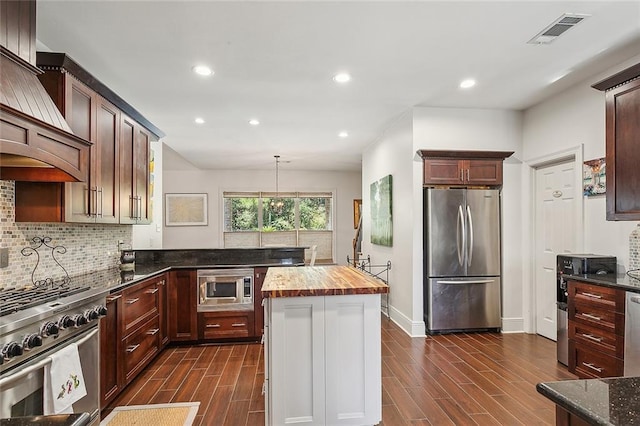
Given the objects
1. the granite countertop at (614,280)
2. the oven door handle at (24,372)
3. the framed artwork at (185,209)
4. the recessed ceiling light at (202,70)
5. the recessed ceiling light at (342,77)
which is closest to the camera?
the oven door handle at (24,372)

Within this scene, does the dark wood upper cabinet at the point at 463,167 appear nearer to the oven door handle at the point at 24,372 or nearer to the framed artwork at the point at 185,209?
the oven door handle at the point at 24,372

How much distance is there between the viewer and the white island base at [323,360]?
2.19 meters

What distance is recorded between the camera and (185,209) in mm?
8695

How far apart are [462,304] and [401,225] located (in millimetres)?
1194

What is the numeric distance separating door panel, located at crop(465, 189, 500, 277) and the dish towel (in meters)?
3.89

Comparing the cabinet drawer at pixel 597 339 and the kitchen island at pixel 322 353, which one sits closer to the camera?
the kitchen island at pixel 322 353

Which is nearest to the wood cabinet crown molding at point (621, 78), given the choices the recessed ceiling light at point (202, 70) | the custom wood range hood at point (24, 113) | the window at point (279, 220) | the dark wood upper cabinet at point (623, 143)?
the dark wood upper cabinet at point (623, 143)

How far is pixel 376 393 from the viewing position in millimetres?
2279

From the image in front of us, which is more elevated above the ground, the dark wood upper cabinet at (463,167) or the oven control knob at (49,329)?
the dark wood upper cabinet at (463,167)

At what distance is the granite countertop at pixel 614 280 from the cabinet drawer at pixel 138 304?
367 centimetres

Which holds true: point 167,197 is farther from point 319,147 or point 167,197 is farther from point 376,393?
point 376,393

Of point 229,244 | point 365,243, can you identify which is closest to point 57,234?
point 365,243

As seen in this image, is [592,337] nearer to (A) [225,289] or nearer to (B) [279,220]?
(A) [225,289]

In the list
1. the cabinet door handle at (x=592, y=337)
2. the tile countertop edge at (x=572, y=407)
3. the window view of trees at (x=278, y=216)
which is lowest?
the cabinet door handle at (x=592, y=337)
